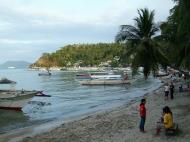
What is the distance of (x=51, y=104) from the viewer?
48.8 meters

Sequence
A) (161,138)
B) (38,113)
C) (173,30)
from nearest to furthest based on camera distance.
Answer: (161,138), (173,30), (38,113)

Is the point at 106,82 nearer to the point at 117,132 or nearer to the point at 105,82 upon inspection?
the point at 105,82

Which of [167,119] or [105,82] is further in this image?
[105,82]

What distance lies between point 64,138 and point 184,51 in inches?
360

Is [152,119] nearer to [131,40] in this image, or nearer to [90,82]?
[131,40]

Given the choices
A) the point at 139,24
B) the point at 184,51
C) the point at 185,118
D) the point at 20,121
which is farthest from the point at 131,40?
the point at 20,121

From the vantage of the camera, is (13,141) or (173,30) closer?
(13,141)

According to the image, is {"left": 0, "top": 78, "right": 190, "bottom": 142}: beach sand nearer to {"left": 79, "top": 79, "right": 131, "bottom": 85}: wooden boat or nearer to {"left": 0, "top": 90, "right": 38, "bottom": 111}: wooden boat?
{"left": 0, "top": 90, "right": 38, "bottom": 111}: wooden boat

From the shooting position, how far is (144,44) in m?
22.2

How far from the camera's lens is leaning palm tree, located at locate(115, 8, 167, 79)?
22.1m

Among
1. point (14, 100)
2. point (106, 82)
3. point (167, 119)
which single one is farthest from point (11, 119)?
point (106, 82)

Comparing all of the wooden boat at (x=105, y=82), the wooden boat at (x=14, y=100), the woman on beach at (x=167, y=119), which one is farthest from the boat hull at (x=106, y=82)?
the woman on beach at (x=167, y=119)

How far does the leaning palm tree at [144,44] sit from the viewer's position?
2212 cm

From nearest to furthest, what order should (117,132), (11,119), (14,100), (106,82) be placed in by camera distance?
1. (117,132)
2. (11,119)
3. (14,100)
4. (106,82)
